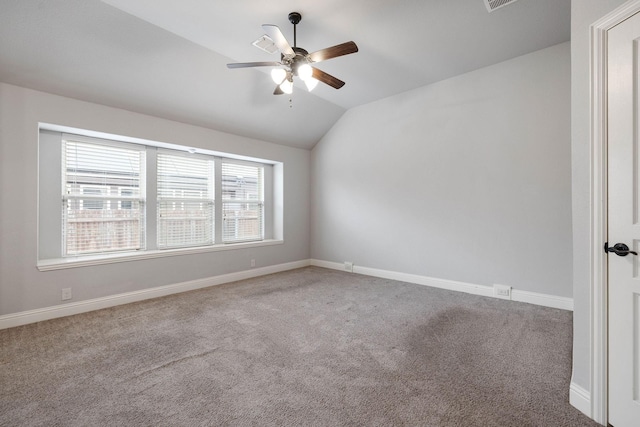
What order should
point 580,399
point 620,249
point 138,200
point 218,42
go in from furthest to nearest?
point 138,200 < point 218,42 < point 580,399 < point 620,249

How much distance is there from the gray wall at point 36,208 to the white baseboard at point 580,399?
430 cm

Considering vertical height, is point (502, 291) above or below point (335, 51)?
below

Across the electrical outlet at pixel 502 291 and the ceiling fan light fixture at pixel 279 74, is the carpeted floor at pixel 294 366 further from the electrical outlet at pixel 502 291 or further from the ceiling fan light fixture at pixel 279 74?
the ceiling fan light fixture at pixel 279 74

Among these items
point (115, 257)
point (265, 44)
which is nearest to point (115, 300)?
point (115, 257)

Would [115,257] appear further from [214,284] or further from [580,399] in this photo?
[580,399]

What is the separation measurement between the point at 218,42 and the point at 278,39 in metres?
1.26

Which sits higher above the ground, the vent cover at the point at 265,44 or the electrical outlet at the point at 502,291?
the vent cover at the point at 265,44

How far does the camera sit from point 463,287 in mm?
4008

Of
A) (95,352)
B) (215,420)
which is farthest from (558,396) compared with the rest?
(95,352)

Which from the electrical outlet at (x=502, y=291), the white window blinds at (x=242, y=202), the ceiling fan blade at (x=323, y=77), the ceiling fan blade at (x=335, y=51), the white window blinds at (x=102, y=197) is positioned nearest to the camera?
the ceiling fan blade at (x=335, y=51)

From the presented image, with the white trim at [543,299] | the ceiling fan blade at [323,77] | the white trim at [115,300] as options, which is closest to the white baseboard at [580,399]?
the white trim at [543,299]

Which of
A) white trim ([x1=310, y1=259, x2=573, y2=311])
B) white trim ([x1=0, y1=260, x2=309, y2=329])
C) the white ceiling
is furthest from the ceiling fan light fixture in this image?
white trim ([x1=310, y1=259, x2=573, y2=311])

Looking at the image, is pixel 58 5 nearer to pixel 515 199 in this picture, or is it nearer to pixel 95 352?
pixel 95 352

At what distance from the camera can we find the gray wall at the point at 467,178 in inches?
131
